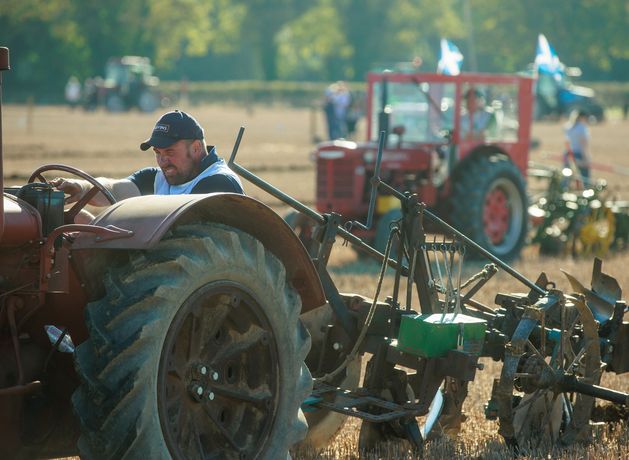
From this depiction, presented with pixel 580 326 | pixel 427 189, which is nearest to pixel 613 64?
pixel 427 189

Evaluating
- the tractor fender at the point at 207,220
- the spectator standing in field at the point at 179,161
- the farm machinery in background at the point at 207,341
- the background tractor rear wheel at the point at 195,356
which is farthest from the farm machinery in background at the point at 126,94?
the background tractor rear wheel at the point at 195,356

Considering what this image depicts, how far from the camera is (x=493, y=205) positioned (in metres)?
13.7

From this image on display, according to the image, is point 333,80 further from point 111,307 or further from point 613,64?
point 111,307

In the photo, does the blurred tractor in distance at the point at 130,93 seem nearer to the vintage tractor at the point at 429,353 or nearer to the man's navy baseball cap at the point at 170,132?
the vintage tractor at the point at 429,353

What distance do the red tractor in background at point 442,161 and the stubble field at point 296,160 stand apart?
608 millimetres

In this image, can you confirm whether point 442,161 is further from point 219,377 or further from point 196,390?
point 196,390

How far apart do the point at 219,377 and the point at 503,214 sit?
31.8 feet

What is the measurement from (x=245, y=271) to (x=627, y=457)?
2.18 meters

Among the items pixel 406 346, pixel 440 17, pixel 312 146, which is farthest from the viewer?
pixel 440 17

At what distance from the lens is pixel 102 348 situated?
3.95 m

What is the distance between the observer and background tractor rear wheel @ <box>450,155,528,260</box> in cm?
1316

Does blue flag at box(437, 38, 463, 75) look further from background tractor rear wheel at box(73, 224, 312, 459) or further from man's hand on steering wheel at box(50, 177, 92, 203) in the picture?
background tractor rear wheel at box(73, 224, 312, 459)

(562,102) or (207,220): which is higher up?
(207,220)

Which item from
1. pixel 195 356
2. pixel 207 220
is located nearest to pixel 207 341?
pixel 195 356
